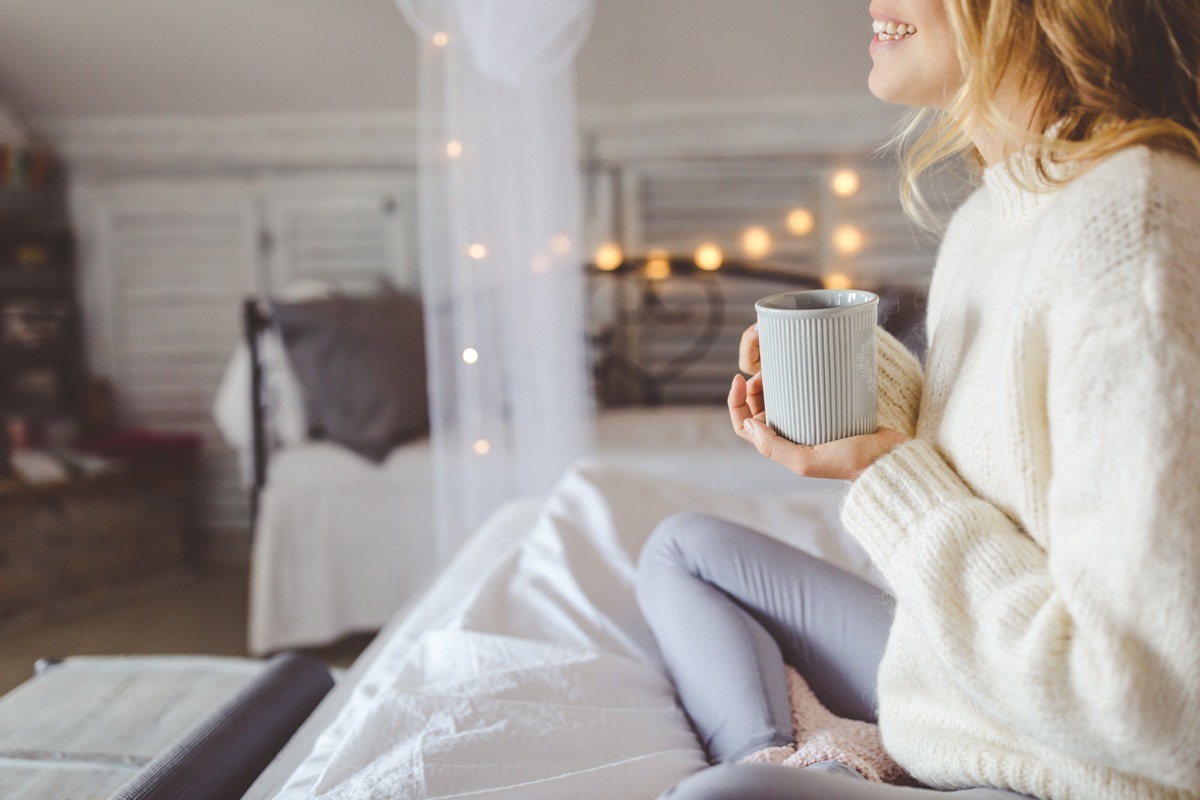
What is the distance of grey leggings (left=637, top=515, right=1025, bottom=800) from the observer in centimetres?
92

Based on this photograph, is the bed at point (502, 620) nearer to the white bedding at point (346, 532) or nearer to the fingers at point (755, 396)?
the white bedding at point (346, 532)

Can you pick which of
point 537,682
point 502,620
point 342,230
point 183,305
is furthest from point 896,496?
point 183,305

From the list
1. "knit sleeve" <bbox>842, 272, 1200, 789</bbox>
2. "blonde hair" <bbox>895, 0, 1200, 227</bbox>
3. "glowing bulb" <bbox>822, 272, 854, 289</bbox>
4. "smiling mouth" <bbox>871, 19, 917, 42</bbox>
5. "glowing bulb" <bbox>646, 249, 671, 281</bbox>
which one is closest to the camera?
"knit sleeve" <bbox>842, 272, 1200, 789</bbox>

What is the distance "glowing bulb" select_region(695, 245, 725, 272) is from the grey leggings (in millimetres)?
2188

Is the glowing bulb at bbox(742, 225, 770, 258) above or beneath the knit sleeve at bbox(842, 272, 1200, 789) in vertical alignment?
above

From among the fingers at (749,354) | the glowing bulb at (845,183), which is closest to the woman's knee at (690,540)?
the fingers at (749,354)

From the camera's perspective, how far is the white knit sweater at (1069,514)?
1.83 ft

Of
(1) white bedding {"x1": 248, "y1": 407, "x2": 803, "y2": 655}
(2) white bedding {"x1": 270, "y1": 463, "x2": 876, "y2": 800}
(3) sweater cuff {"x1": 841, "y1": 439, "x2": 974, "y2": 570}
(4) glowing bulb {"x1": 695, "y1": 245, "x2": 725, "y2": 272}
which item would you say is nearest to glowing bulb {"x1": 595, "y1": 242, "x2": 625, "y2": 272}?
(4) glowing bulb {"x1": 695, "y1": 245, "x2": 725, "y2": 272}

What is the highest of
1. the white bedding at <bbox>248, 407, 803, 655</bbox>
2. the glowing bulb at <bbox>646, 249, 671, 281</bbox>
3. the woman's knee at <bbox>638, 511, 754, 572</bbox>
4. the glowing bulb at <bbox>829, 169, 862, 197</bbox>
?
the glowing bulb at <bbox>829, 169, 862, 197</bbox>

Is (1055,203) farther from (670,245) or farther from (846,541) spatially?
(670,245)

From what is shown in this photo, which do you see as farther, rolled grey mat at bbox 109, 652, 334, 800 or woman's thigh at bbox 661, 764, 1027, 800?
rolled grey mat at bbox 109, 652, 334, 800

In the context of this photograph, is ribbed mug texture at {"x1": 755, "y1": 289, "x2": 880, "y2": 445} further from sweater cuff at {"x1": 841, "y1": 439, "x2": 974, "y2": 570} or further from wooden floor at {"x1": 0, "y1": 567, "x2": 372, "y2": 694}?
wooden floor at {"x1": 0, "y1": 567, "x2": 372, "y2": 694}

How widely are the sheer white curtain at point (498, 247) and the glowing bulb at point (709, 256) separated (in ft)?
3.91

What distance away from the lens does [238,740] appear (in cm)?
96
